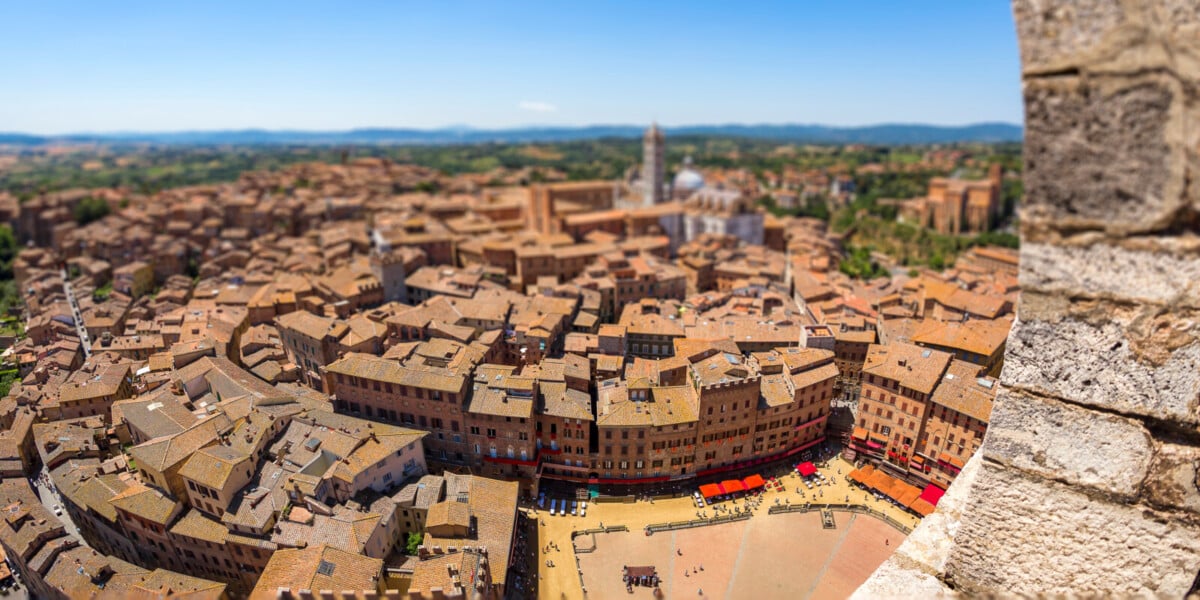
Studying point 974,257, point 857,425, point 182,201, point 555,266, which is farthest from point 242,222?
point 974,257

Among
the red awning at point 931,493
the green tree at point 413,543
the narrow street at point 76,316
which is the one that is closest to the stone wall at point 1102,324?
the green tree at point 413,543

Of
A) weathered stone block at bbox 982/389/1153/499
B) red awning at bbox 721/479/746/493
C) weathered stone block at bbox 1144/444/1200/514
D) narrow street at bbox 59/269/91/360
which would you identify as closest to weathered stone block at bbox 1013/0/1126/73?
weathered stone block at bbox 982/389/1153/499

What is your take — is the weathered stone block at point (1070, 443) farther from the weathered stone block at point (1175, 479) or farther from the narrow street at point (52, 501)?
the narrow street at point (52, 501)

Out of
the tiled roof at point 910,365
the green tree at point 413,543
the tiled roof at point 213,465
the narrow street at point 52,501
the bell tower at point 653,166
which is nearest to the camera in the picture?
the tiled roof at point 213,465

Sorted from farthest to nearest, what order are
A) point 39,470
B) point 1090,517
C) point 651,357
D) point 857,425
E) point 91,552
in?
1. point 651,357
2. point 857,425
3. point 39,470
4. point 91,552
5. point 1090,517

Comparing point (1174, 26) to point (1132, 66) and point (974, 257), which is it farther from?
point (974, 257)

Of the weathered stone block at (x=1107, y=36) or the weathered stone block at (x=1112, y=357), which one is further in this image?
the weathered stone block at (x=1112, y=357)
